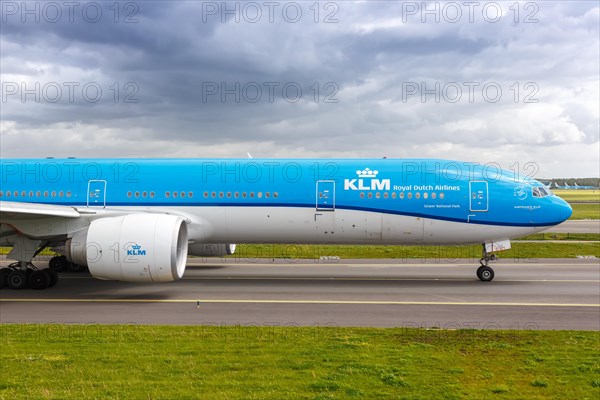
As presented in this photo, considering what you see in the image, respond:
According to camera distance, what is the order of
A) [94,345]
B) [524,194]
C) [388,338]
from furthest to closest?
1. [524,194]
2. [388,338]
3. [94,345]

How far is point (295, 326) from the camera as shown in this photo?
10781mm

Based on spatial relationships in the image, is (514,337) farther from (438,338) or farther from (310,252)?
(310,252)

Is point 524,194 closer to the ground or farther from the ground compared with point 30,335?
farther from the ground

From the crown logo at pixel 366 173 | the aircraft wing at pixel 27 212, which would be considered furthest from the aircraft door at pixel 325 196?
the aircraft wing at pixel 27 212

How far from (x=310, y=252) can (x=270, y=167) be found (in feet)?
32.9

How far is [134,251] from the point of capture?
13875mm

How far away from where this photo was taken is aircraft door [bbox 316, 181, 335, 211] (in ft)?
54.5

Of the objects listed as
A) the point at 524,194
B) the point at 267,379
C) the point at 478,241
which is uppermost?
the point at 524,194

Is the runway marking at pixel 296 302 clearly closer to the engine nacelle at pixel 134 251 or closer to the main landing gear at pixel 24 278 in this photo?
the engine nacelle at pixel 134 251

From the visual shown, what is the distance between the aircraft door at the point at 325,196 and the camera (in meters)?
16.6

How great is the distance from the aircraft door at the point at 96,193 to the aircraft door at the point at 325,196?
7.16 m

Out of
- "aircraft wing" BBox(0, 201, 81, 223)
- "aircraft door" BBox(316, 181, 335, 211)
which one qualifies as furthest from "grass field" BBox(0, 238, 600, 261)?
"aircraft wing" BBox(0, 201, 81, 223)

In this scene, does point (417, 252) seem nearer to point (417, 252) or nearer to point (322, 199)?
point (417, 252)

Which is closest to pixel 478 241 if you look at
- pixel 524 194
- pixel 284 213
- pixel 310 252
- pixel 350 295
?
pixel 524 194
